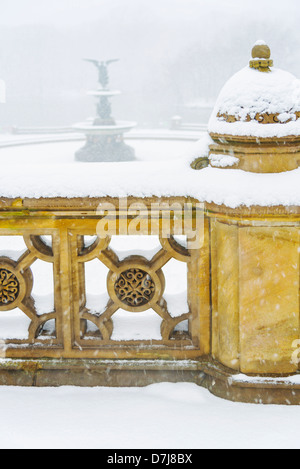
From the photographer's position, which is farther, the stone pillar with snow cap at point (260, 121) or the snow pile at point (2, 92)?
the snow pile at point (2, 92)

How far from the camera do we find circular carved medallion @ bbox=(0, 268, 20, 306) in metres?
2.32

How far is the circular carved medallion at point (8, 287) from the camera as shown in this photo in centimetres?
232

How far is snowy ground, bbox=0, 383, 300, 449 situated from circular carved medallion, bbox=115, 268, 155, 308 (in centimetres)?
35

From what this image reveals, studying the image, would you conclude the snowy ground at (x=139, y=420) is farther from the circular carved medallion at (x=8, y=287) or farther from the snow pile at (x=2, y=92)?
the snow pile at (x=2, y=92)

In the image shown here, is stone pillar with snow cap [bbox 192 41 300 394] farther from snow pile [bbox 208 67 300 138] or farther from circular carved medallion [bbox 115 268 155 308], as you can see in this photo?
circular carved medallion [bbox 115 268 155 308]

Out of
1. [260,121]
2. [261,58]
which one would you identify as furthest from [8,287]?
[261,58]

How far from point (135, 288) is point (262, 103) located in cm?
85

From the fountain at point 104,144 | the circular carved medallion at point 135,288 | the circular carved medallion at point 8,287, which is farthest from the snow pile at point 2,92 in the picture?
the circular carved medallion at point 135,288

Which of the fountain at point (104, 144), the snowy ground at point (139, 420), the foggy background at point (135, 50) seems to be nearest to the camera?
the snowy ground at point (139, 420)

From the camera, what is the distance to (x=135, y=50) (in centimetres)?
5212

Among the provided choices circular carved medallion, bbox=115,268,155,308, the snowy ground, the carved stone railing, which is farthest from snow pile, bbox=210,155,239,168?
the snowy ground

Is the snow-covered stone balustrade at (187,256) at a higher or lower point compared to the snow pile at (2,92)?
lower

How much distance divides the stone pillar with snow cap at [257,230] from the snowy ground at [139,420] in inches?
4.6

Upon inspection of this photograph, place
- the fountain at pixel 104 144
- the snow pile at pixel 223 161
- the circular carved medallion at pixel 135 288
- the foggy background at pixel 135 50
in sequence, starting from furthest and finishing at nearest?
the foggy background at pixel 135 50, the fountain at pixel 104 144, the circular carved medallion at pixel 135 288, the snow pile at pixel 223 161
